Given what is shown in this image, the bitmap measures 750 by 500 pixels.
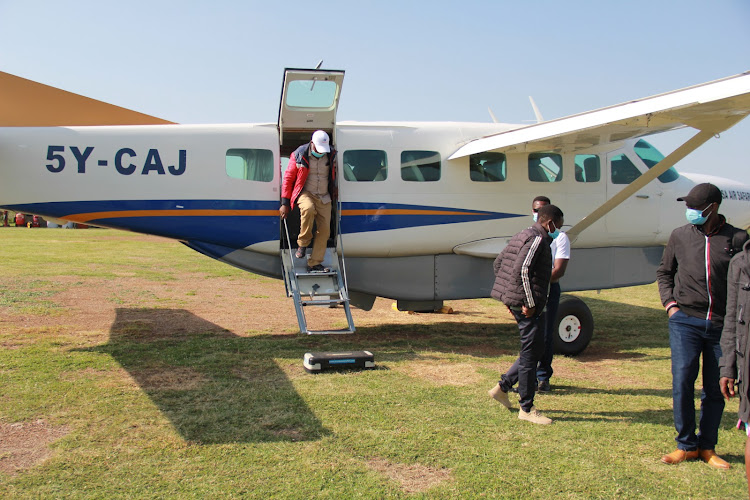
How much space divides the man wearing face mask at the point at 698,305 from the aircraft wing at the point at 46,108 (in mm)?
7417

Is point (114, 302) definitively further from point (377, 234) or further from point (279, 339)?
point (377, 234)

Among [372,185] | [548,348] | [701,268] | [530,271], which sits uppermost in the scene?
[372,185]

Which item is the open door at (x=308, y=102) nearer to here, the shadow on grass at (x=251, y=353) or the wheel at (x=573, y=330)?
the shadow on grass at (x=251, y=353)

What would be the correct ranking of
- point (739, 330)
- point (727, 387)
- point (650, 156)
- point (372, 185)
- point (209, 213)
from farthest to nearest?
point (650, 156) < point (372, 185) < point (209, 213) < point (727, 387) < point (739, 330)

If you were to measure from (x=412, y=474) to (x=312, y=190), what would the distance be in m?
4.81

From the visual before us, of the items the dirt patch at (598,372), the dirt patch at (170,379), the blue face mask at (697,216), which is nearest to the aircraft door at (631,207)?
the dirt patch at (598,372)

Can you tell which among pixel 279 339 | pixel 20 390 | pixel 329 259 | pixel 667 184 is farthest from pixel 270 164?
pixel 667 184

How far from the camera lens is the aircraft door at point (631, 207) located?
31.8 ft

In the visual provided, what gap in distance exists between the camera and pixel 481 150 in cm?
871

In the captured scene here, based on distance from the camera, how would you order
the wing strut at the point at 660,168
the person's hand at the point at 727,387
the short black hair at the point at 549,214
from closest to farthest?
the person's hand at the point at 727,387, the short black hair at the point at 549,214, the wing strut at the point at 660,168

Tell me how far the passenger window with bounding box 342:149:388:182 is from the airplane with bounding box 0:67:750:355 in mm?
17

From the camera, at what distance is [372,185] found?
8906mm

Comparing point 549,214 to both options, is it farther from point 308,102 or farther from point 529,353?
point 308,102

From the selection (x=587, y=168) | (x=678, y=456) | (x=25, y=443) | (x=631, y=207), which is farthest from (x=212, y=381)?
(x=631, y=207)
